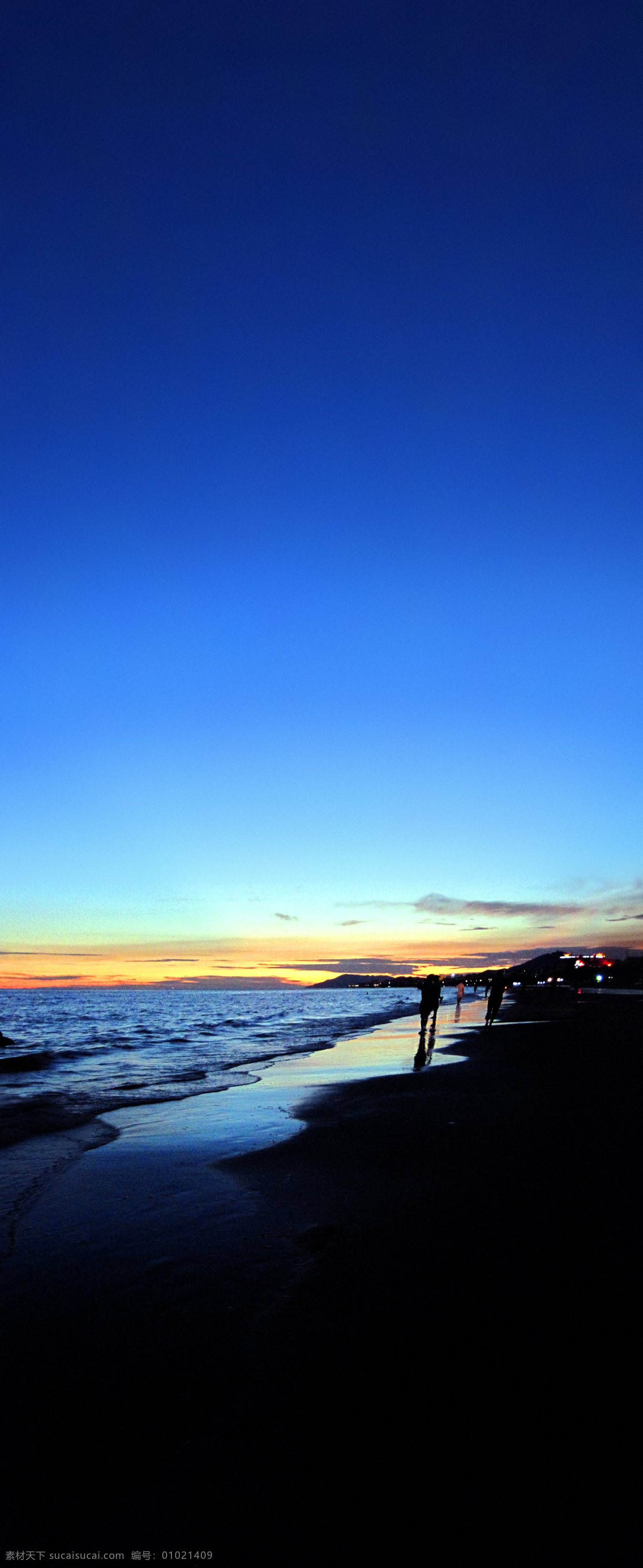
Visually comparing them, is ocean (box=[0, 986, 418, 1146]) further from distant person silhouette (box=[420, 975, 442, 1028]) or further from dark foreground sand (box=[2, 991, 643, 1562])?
dark foreground sand (box=[2, 991, 643, 1562])

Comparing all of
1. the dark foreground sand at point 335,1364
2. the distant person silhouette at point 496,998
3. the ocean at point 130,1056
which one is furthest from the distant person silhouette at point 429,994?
the dark foreground sand at point 335,1364

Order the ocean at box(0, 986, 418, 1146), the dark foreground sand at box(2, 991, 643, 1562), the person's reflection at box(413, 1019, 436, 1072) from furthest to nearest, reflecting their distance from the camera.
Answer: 1. the person's reflection at box(413, 1019, 436, 1072)
2. the ocean at box(0, 986, 418, 1146)
3. the dark foreground sand at box(2, 991, 643, 1562)

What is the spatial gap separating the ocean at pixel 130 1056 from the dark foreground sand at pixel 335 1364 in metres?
7.53

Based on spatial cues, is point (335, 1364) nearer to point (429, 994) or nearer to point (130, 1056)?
point (429, 994)

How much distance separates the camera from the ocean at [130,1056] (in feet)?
55.6

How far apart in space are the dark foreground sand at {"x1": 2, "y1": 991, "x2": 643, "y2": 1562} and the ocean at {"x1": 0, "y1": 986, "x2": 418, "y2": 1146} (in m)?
7.53

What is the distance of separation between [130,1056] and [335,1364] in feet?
87.4

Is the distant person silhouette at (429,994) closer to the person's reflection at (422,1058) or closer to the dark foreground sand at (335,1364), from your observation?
the person's reflection at (422,1058)

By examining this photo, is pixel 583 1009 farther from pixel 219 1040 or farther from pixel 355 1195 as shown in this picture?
pixel 355 1195

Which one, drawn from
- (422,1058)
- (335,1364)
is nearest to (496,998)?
(422,1058)

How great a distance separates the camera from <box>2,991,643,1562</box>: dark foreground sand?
3.27 metres

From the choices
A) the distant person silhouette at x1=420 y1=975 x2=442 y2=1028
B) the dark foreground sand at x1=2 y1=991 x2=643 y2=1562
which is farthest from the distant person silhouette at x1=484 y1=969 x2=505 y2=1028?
the dark foreground sand at x1=2 y1=991 x2=643 y2=1562

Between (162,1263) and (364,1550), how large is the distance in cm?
409

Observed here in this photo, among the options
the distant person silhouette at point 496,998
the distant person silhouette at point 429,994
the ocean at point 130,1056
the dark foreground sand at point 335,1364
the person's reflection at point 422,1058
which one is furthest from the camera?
the distant person silhouette at point 496,998
